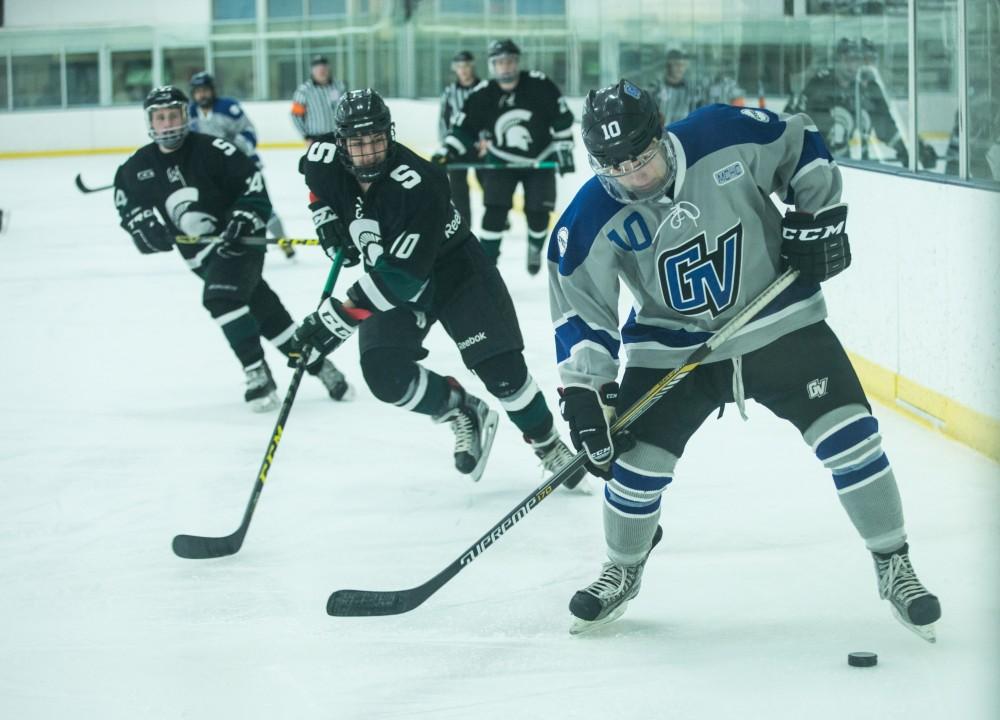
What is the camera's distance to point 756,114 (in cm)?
221

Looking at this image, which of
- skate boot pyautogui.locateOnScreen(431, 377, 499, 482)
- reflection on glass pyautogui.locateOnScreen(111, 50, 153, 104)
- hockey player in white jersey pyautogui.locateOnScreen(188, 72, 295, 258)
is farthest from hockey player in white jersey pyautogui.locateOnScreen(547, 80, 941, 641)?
reflection on glass pyautogui.locateOnScreen(111, 50, 153, 104)

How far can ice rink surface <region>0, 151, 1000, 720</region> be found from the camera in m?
2.11

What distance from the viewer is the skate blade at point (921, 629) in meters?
2.16

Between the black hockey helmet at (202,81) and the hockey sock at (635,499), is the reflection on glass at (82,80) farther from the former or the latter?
the hockey sock at (635,499)

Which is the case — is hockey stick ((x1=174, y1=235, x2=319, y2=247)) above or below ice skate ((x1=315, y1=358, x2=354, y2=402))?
above

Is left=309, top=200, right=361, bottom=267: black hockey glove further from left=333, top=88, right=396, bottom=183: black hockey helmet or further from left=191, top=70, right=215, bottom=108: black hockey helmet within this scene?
left=191, top=70, right=215, bottom=108: black hockey helmet

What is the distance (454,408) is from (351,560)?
62 centimetres

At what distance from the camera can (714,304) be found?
86.1 inches

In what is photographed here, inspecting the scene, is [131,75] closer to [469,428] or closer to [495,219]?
[495,219]

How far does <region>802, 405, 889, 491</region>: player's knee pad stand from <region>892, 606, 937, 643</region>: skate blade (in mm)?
246

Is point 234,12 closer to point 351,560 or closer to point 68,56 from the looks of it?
point 68,56

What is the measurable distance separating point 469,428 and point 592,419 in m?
1.21

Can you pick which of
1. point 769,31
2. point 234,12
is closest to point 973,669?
point 769,31

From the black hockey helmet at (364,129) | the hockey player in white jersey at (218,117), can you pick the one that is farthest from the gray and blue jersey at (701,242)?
the hockey player in white jersey at (218,117)
